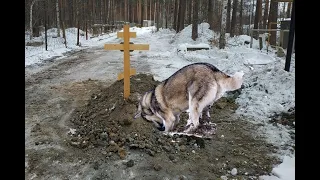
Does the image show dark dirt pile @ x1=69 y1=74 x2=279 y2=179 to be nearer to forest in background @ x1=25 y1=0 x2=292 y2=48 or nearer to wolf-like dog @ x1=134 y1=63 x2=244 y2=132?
wolf-like dog @ x1=134 y1=63 x2=244 y2=132

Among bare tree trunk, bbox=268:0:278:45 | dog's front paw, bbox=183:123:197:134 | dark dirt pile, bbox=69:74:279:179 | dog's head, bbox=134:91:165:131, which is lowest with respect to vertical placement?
dark dirt pile, bbox=69:74:279:179

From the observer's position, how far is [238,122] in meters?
4.11

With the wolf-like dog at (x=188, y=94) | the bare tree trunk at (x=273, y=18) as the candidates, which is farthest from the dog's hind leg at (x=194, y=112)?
the bare tree trunk at (x=273, y=18)

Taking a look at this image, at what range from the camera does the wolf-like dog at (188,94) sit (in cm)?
196

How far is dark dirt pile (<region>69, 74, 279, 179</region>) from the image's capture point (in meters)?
3.24

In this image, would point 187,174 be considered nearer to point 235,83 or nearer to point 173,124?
point 173,124

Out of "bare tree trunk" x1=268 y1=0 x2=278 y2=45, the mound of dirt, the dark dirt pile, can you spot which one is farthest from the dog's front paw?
"bare tree trunk" x1=268 y1=0 x2=278 y2=45

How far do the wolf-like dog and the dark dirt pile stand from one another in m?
0.88

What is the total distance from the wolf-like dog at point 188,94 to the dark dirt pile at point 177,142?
88cm

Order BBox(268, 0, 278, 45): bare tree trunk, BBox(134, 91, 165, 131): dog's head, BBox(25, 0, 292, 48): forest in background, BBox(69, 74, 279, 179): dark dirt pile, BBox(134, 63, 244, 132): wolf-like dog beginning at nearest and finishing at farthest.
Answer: BBox(134, 63, 244, 132): wolf-like dog
BBox(134, 91, 165, 131): dog's head
BBox(69, 74, 279, 179): dark dirt pile
BBox(268, 0, 278, 45): bare tree trunk
BBox(25, 0, 292, 48): forest in background

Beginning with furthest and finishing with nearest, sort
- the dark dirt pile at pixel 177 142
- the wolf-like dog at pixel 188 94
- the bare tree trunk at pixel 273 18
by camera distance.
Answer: the bare tree trunk at pixel 273 18 < the dark dirt pile at pixel 177 142 < the wolf-like dog at pixel 188 94

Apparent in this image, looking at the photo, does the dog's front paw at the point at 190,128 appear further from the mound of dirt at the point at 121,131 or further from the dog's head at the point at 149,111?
the mound of dirt at the point at 121,131

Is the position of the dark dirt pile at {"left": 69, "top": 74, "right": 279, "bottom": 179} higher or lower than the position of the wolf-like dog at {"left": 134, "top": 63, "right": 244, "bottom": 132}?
lower

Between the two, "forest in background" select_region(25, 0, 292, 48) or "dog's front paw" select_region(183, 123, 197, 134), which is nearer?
"dog's front paw" select_region(183, 123, 197, 134)
